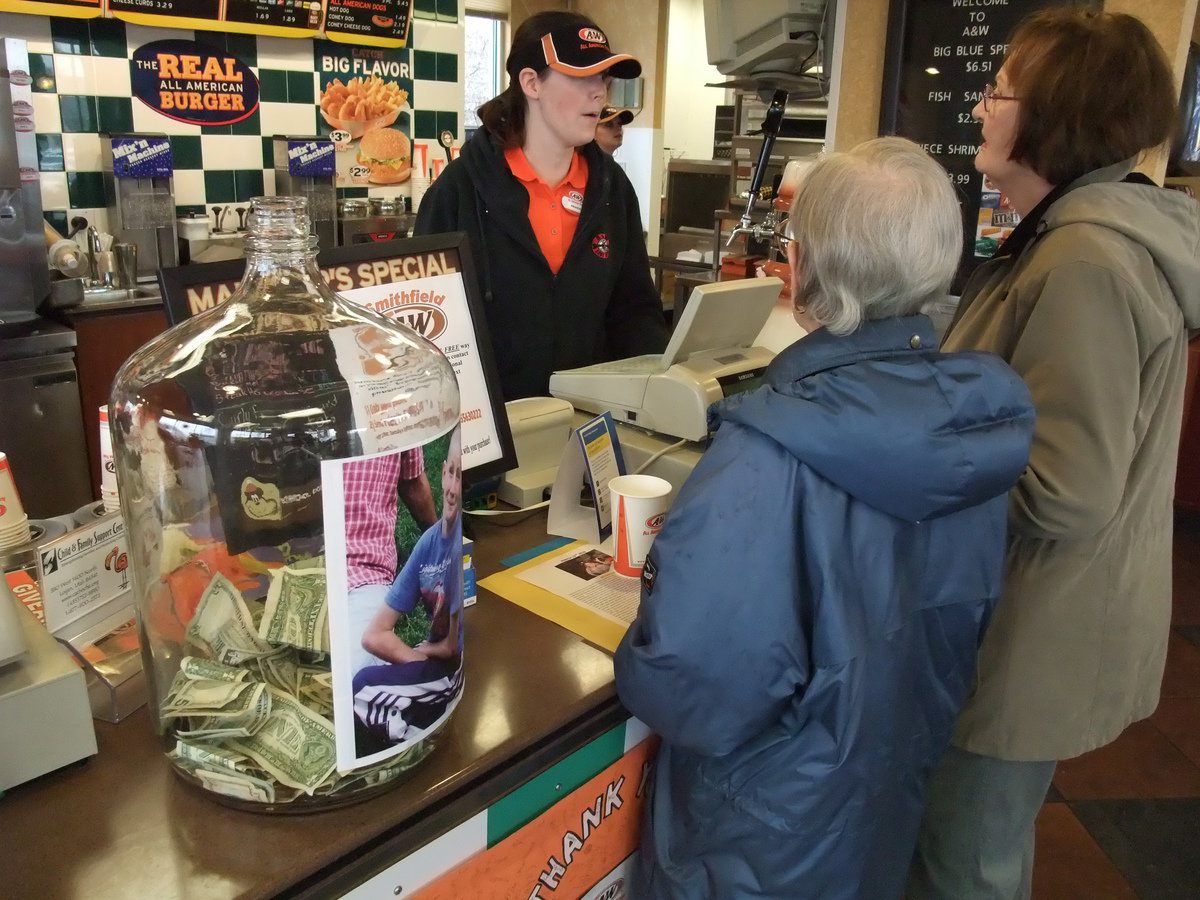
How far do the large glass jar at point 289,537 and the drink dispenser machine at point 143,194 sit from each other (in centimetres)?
302

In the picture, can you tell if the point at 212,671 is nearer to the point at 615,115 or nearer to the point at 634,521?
the point at 634,521

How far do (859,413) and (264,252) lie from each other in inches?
25.2

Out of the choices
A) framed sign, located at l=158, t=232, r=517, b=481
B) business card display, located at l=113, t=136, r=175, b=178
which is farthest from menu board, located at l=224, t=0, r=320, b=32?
framed sign, located at l=158, t=232, r=517, b=481

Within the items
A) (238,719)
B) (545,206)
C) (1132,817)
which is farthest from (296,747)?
(1132,817)

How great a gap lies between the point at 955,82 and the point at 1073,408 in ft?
6.91

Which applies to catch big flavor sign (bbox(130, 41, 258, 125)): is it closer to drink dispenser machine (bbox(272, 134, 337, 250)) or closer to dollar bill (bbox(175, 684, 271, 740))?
drink dispenser machine (bbox(272, 134, 337, 250))

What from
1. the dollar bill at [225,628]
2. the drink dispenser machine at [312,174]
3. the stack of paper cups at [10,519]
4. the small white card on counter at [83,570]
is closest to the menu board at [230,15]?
the drink dispenser machine at [312,174]

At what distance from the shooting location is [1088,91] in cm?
140

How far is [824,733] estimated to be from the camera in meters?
1.11

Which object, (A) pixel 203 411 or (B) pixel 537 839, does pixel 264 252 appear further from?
(B) pixel 537 839

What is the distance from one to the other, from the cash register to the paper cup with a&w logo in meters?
0.26

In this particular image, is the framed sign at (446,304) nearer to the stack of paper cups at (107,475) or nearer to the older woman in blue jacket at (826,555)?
the stack of paper cups at (107,475)

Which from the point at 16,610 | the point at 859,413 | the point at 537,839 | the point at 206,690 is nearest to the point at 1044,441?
the point at 859,413

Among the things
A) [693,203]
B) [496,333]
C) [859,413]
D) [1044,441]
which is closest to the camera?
[859,413]
